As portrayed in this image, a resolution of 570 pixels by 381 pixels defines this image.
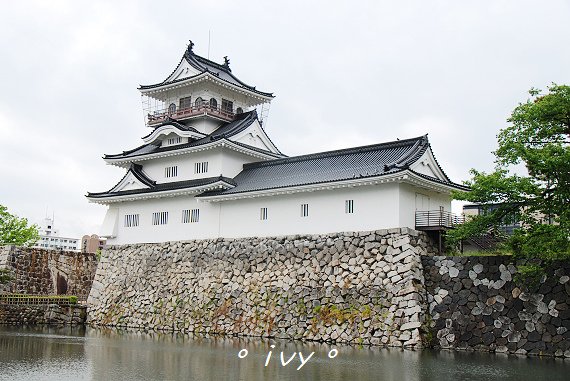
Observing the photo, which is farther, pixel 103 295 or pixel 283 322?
pixel 103 295

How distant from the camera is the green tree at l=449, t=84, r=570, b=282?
647 inches

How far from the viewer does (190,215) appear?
25891 mm

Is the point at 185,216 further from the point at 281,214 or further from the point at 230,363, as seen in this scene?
the point at 230,363

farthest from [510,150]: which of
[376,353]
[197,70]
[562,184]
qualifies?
[197,70]

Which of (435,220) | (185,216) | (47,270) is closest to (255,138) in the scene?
(185,216)

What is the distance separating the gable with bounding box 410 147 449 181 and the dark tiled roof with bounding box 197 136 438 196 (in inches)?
10.1

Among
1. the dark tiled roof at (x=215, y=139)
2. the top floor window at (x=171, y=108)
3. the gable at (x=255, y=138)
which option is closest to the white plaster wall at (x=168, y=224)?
the dark tiled roof at (x=215, y=139)

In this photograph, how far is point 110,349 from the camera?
679 inches

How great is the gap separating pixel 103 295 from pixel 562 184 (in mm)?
18793

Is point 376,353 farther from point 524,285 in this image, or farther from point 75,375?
point 75,375

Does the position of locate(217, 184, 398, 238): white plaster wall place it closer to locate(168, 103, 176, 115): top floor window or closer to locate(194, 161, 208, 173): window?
locate(194, 161, 208, 173): window

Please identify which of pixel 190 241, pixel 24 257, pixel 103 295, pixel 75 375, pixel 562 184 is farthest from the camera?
pixel 24 257

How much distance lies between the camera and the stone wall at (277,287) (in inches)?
774

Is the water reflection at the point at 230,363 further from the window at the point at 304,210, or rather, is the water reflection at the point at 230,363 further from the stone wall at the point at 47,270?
the stone wall at the point at 47,270
